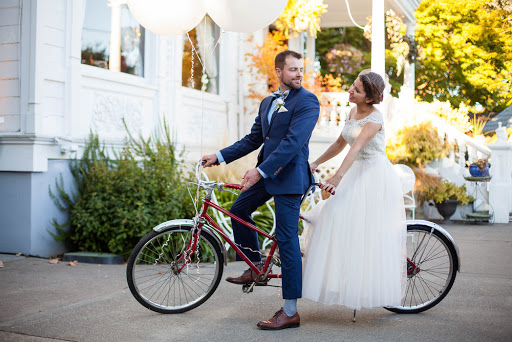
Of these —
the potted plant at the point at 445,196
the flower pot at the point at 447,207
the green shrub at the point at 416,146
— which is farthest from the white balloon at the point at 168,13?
the flower pot at the point at 447,207

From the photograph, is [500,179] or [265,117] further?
[500,179]

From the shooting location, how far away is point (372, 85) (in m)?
4.00

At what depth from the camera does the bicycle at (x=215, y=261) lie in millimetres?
4070

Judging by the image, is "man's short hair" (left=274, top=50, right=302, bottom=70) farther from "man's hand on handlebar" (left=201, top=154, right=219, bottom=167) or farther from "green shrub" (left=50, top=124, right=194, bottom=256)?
"green shrub" (left=50, top=124, right=194, bottom=256)

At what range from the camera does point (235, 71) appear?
1091 centimetres

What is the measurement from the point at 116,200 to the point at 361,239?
130 inches

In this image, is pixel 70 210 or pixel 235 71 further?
pixel 235 71

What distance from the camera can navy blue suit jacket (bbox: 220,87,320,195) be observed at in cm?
378

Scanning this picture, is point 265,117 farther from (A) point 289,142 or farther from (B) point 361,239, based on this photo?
(B) point 361,239

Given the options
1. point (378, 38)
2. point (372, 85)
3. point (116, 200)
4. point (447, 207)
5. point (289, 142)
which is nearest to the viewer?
point (289, 142)

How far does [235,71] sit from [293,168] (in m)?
7.27

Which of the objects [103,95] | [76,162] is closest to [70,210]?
[76,162]

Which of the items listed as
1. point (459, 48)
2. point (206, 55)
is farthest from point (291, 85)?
point (459, 48)

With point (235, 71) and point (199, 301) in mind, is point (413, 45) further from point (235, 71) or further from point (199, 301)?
point (199, 301)
